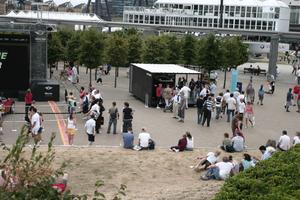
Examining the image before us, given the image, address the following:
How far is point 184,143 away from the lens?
61.3 feet

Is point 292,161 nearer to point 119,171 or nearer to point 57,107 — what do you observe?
point 119,171

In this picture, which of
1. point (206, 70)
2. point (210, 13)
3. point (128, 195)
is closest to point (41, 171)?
point (128, 195)

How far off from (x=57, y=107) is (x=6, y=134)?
23.0 feet

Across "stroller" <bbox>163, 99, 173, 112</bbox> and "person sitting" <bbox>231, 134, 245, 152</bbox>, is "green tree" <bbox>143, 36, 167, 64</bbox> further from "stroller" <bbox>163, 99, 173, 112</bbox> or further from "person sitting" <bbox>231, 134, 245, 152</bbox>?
"person sitting" <bbox>231, 134, 245, 152</bbox>

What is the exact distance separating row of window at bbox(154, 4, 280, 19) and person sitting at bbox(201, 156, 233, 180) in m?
72.9

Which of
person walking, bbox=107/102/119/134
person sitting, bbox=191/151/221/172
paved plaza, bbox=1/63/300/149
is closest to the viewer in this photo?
person sitting, bbox=191/151/221/172

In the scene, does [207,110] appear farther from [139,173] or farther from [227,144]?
[139,173]

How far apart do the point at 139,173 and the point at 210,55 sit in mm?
24941

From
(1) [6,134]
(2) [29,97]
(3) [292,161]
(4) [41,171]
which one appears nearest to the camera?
(4) [41,171]

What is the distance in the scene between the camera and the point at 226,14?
289 feet

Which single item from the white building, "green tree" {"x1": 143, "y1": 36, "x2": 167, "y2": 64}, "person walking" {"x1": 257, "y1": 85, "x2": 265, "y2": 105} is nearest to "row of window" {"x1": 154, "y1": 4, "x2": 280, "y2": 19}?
the white building

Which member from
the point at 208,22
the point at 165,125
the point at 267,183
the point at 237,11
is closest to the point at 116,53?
the point at 165,125

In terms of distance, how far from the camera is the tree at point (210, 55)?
3991 centimetres

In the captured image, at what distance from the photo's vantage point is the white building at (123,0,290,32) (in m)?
86.0
